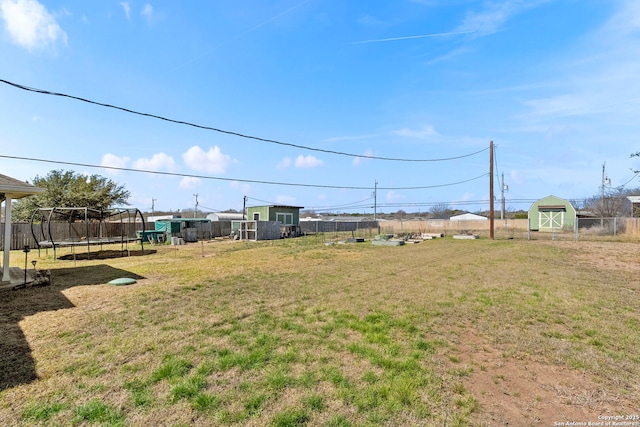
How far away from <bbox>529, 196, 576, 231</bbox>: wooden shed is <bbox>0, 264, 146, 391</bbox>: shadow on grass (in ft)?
112

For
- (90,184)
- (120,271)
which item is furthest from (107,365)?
(90,184)

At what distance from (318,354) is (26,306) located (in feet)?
18.9

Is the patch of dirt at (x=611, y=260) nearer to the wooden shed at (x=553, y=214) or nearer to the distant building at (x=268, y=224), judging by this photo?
the wooden shed at (x=553, y=214)

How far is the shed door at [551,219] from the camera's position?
1203 inches

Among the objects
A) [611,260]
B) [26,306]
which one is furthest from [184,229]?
[611,260]

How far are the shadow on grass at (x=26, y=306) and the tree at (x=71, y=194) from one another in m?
19.8

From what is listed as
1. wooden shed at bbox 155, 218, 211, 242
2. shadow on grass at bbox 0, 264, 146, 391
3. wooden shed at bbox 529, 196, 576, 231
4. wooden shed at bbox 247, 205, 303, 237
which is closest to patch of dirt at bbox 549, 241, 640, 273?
shadow on grass at bbox 0, 264, 146, 391

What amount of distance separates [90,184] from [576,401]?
33129 mm

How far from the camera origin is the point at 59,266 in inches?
428

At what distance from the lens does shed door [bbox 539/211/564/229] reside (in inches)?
1203

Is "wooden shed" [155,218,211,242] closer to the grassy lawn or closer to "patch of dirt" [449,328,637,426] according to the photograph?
the grassy lawn

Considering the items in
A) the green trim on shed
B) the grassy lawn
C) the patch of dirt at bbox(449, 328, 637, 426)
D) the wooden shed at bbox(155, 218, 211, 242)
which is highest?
the green trim on shed

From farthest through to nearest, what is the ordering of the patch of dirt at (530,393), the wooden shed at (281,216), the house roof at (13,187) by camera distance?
the wooden shed at (281,216)
the house roof at (13,187)
the patch of dirt at (530,393)

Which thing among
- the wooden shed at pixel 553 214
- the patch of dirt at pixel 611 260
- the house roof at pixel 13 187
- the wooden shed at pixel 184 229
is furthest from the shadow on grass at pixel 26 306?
the wooden shed at pixel 553 214
